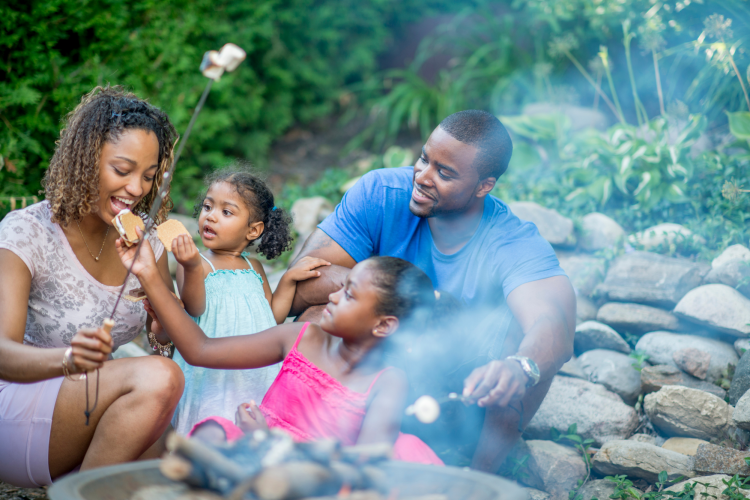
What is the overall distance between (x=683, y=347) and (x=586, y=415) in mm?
811

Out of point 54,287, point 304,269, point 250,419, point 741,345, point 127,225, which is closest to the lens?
point 250,419

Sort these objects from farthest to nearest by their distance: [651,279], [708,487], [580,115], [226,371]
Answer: [580,115]
[651,279]
[226,371]
[708,487]

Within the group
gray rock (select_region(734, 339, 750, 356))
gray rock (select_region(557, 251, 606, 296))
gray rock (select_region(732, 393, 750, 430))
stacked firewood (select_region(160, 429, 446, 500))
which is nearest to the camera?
stacked firewood (select_region(160, 429, 446, 500))

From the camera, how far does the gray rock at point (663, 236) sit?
3.93m

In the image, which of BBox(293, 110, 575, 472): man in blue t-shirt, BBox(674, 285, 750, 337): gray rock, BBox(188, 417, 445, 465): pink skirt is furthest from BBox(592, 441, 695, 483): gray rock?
BBox(674, 285, 750, 337): gray rock

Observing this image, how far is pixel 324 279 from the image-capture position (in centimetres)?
275

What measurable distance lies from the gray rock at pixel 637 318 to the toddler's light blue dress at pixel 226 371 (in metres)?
2.16

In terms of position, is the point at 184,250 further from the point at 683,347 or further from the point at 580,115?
the point at 580,115

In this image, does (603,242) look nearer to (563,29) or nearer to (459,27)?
(563,29)

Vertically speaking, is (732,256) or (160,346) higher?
(732,256)

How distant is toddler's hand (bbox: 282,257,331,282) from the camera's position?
2732 millimetres

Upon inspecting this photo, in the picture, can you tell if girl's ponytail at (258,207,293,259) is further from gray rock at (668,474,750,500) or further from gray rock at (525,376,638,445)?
gray rock at (668,474,750,500)

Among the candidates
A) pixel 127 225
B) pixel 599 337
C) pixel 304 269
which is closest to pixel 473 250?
pixel 304 269

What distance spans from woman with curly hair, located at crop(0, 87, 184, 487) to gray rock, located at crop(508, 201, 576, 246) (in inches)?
102
